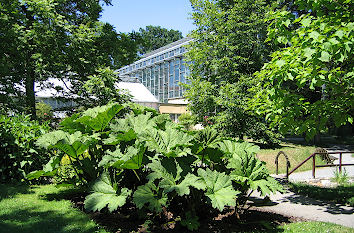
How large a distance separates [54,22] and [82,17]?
10.4ft

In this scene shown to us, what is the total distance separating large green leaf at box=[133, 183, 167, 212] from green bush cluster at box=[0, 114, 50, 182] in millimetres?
3732

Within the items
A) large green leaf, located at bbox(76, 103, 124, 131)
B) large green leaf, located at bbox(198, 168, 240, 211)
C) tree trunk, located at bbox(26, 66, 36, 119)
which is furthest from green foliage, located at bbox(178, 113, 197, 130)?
tree trunk, located at bbox(26, 66, 36, 119)

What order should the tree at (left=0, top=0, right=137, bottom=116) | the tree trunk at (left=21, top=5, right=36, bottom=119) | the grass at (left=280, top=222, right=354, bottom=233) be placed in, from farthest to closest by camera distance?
the tree trunk at (left=21, top=5, right=36, bottom=119), the tree at (left=0, top=0, right=137, bottom=116), the grass at (left=280, top=222, right=354, bottom=233)

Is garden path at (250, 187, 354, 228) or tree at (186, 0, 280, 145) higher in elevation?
tree at (186, 0, 280, 145)

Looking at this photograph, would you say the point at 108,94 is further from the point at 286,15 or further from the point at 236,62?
the point at 236,62

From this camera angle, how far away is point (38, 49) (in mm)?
10055

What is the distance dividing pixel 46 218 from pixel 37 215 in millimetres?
227

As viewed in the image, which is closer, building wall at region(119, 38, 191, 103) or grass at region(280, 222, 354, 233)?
grass at region(280, 222, 354, 233)

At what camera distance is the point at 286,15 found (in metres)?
5.09

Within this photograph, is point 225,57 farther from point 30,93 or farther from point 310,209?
point 310,209

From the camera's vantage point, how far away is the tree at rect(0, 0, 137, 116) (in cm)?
930

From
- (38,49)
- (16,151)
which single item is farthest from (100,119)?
(38,49)

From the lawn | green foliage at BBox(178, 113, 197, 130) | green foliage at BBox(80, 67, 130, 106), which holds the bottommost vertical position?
the lawn

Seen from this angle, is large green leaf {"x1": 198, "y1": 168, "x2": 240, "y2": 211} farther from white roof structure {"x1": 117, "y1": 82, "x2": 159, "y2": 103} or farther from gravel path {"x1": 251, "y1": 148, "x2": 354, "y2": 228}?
white roof structure {"x1": 117, "y1": 82, "x2": 159, "y2": 103}
